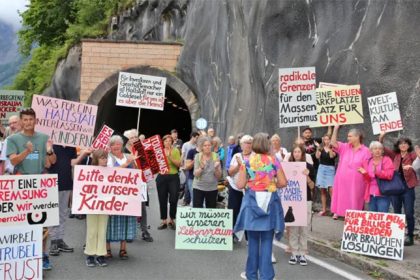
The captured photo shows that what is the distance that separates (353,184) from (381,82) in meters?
3.51

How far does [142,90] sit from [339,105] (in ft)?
18.0

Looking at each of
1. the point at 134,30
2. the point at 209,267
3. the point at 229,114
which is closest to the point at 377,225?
the point at 209,267

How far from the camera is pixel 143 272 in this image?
7.76 metres

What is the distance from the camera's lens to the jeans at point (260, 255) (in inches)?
262

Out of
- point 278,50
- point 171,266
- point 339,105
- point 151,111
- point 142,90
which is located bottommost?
point 171,266

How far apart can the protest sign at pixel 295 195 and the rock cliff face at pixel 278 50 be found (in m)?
3.41

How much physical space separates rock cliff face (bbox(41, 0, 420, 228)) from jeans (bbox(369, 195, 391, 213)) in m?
2.29

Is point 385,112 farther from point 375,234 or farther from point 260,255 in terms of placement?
point 260,255

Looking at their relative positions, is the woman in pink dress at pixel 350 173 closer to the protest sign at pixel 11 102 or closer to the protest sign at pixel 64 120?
the protest sign at pixel 64 120

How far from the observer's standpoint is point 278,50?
17.4 meters

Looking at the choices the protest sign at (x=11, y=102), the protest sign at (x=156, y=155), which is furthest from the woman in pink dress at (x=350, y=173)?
the protest sign at (x=11, y=102)

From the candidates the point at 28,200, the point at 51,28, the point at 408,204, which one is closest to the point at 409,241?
the point at 408,204

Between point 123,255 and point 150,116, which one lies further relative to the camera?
point 150,116

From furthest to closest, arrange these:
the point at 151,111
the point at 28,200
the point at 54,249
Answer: the point at 151,111, the point at 54,249, the point at 28,200
